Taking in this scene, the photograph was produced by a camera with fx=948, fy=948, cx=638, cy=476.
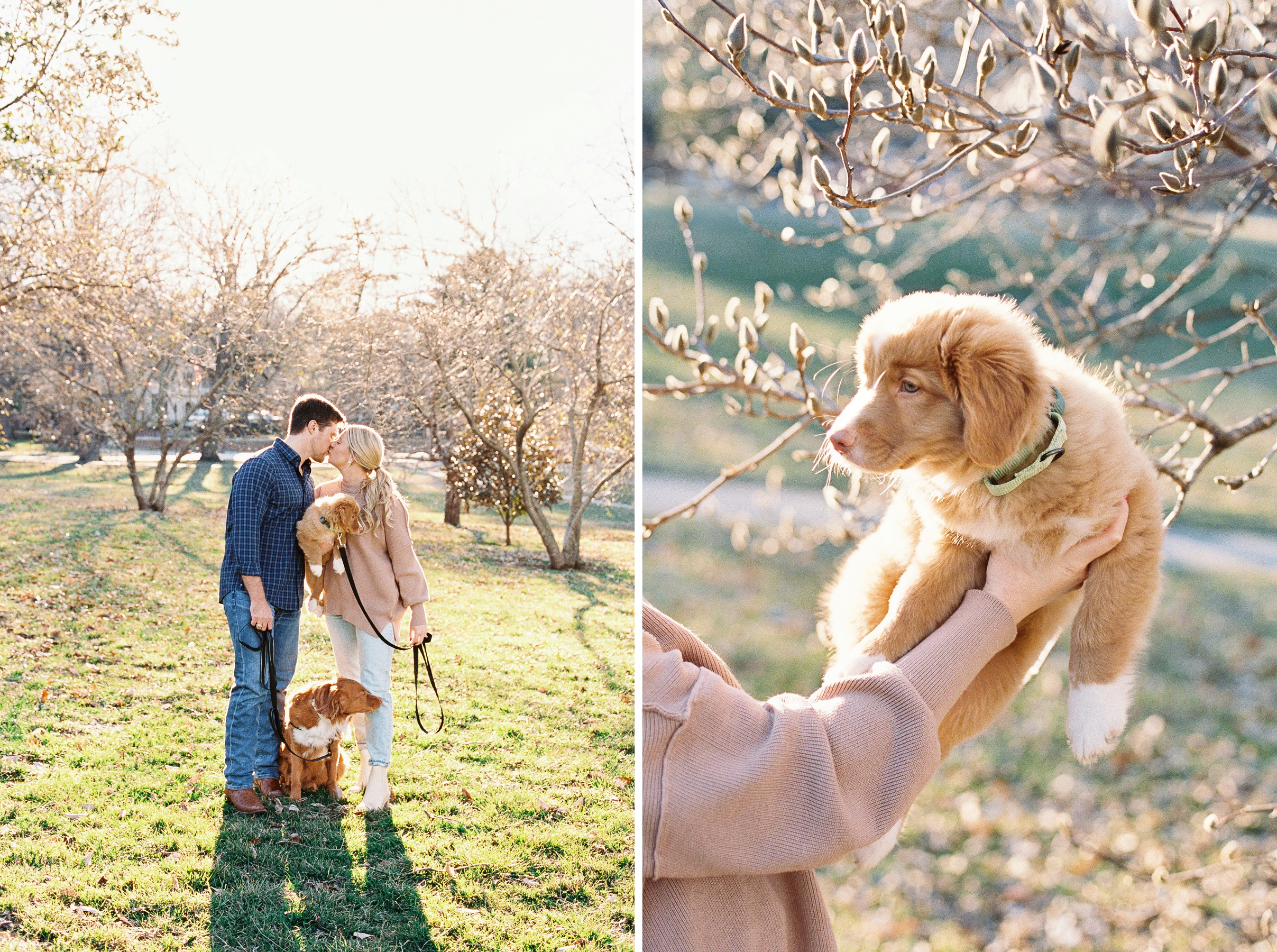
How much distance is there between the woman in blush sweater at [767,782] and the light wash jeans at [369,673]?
57.8 inches

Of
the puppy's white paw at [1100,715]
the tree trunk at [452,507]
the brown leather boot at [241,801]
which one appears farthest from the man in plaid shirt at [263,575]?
the puppy's white paw at [1100,715]

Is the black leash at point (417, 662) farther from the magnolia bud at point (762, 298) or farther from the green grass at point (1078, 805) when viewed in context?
the green grass at point (1078, 805)

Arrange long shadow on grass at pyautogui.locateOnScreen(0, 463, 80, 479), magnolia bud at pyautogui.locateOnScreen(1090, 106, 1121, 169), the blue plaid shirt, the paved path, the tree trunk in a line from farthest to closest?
the paved path
the tree trunk
long shadow on grass at pyautogui.locateOnScreen(0, 463, 80, 479)
the blue plaid shirt
magnolia bud at pyautogui.locateOnScreen(1090, 106, 1121, 169)

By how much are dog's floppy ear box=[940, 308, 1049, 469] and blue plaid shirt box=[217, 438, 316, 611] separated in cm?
169

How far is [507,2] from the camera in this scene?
2.56 m

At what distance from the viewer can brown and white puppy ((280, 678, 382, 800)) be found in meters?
2.33

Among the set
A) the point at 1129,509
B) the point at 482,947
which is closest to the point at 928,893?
the point at 482,947

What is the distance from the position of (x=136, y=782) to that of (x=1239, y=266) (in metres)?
3.55

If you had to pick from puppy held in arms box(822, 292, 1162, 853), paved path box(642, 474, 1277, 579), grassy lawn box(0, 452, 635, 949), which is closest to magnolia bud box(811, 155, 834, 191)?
puppy held in arms box(822, 292, 1162, 853)

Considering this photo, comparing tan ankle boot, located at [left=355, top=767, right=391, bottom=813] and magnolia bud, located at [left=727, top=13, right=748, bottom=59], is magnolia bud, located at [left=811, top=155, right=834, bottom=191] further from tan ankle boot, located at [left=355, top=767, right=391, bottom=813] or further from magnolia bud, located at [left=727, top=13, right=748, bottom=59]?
tan ankle boot, located at [left=355, top=767, right=391, bottom=813]

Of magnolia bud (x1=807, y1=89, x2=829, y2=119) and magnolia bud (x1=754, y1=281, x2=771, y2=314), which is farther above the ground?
magnolia bud (x1=807, y1=89, x2=829, y2=119)

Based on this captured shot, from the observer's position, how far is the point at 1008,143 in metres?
2.20

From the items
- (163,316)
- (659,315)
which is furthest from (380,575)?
(659,315)

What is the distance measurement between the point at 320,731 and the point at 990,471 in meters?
1.79
